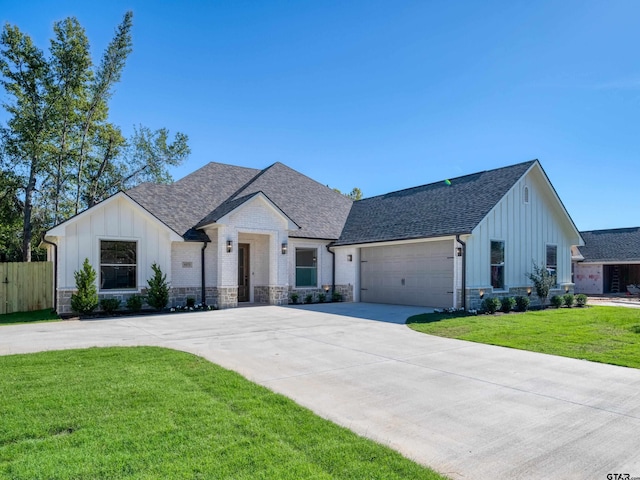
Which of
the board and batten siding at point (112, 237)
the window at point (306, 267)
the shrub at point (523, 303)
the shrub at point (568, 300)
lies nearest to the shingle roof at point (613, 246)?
the shrub at point (568, 300)

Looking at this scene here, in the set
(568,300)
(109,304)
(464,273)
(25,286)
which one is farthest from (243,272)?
(568,300)

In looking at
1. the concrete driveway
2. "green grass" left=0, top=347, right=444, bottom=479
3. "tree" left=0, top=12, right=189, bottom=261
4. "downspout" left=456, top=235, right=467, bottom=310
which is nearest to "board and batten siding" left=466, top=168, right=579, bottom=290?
"downspout" left=456, top=235, right=467, bottom=310

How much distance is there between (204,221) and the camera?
15.9m

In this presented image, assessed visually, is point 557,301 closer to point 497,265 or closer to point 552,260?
point 552,260

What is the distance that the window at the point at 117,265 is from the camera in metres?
14.1

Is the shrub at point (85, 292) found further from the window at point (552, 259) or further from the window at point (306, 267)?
the window at point (552, 259)

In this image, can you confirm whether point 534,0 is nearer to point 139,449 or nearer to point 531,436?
point 531,436

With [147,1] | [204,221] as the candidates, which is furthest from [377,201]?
[147,1]

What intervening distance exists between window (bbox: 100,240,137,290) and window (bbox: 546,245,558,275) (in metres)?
A: 16.9

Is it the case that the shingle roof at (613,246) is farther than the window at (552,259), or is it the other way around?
the shingle roof at (613,246)

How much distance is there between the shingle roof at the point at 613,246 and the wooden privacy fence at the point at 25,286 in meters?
31.7

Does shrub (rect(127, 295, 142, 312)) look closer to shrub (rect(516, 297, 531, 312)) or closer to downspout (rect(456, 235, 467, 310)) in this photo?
downspout (rect(456, 235, 467, 310))

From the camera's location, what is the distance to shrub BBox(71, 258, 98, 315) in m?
12.9

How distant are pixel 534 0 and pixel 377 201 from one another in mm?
11099
